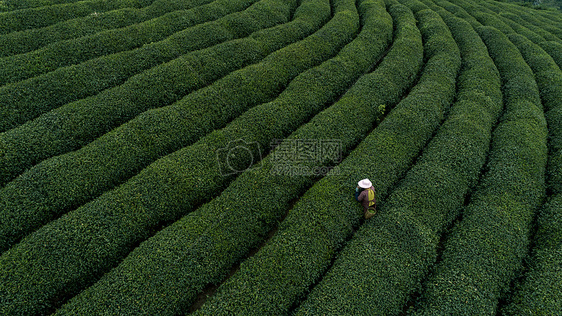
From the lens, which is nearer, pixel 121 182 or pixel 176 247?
pixel 176 247

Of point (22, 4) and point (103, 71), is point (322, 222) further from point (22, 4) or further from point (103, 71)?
point (22, 4)

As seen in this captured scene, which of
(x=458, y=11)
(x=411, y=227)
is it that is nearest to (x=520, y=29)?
(x=458, y=11)

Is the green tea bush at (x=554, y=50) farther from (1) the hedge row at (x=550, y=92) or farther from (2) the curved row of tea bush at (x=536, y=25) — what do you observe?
(2) the curved row of tea bush at (x=536, y=25)

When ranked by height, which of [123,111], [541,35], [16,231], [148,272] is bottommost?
[541,35]

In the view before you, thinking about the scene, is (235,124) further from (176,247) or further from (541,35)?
(541,35)

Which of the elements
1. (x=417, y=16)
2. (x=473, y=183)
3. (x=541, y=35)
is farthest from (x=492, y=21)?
(x=473, y=183)

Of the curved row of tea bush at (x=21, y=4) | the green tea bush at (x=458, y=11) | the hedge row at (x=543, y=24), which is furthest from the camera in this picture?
the hedge row at (x=543, y=24)

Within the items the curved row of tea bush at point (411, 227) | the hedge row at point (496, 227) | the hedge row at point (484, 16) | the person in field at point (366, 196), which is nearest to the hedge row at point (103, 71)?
the person in field at point (366, 196)
